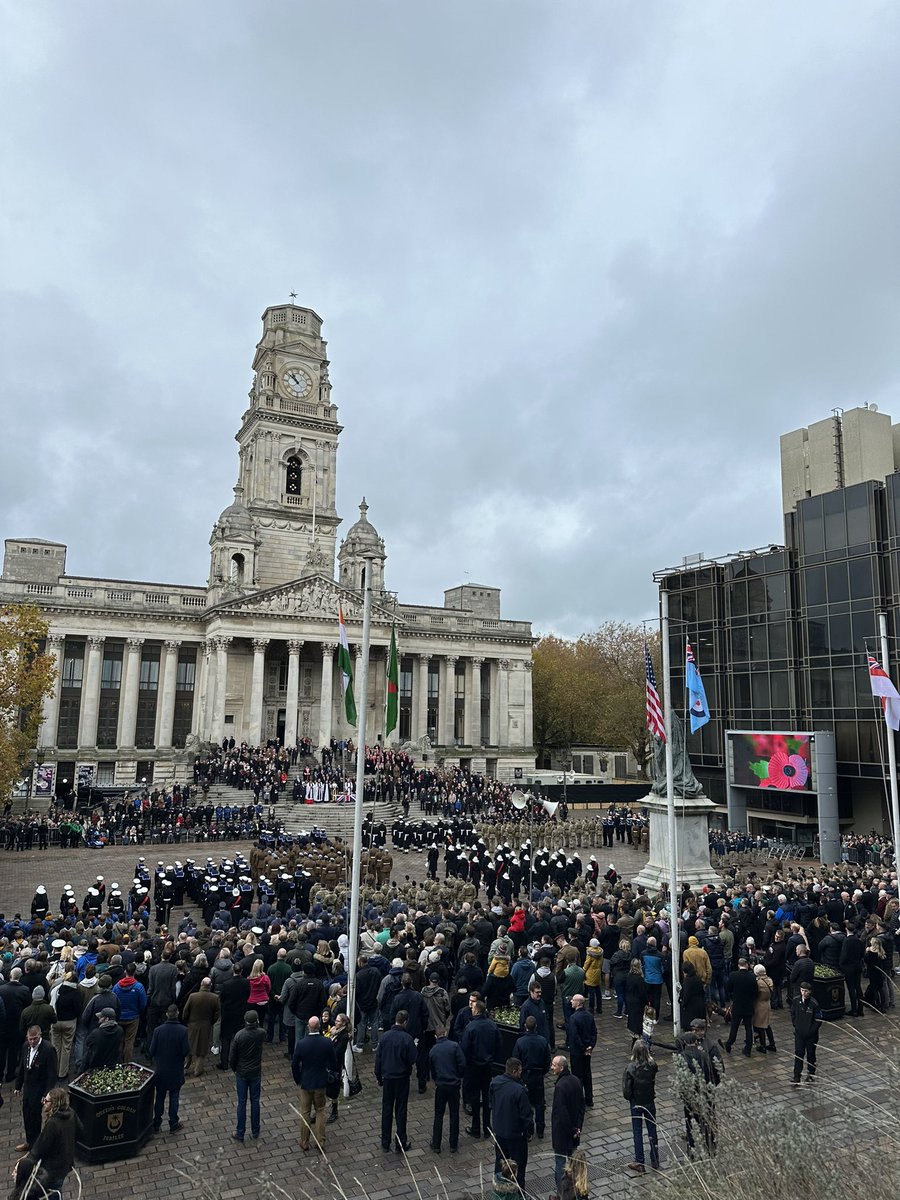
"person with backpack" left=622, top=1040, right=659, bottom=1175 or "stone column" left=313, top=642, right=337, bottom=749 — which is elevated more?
"stone column" left=313, top=642, right=337, bottom=749

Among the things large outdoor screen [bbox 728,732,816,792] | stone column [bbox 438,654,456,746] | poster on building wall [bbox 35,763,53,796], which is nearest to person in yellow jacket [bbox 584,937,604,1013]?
large outdoor screen [bbox 728,732,816,792]

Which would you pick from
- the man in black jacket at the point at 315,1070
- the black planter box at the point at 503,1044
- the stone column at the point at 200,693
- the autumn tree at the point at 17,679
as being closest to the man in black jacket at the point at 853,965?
the black planter box at the point at 503,1044

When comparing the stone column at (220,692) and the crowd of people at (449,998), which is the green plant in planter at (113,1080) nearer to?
the crowd of people at (449,998)

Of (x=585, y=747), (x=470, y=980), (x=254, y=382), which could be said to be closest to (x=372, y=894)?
(x=470, y=980)

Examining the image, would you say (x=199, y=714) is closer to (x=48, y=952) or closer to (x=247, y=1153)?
(x=48, y=952)

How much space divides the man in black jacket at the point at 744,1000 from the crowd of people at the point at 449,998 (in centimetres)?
4

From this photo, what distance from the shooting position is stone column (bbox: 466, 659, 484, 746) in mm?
66625

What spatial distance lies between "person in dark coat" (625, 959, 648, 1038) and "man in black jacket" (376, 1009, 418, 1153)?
5.01 m

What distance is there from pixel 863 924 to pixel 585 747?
6772cm

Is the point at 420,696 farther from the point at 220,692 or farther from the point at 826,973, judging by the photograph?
the point at 826,973

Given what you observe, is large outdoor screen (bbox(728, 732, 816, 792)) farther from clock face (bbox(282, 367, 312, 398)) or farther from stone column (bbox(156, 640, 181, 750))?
clock face (bbox(282, 367, 312, 398))

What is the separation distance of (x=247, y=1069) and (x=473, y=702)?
57.3 metres

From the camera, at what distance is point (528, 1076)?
10125 mm

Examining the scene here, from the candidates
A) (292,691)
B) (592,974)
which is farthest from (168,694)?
(592,974)
